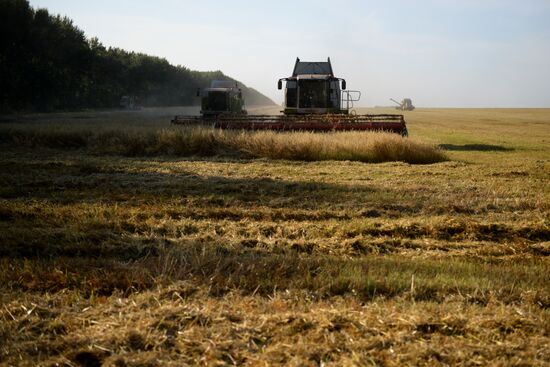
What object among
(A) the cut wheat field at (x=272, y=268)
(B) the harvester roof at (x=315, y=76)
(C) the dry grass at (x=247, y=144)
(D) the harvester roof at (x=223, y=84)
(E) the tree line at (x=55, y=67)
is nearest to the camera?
(A) the cut wheat field at (x=272, y=268)

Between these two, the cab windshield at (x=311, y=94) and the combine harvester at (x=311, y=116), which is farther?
the cab windshield at (x=311, y=94)

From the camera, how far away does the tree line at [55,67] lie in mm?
43125

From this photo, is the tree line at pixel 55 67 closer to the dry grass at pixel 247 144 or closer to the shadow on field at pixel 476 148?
the dry grass at pixel 247 144

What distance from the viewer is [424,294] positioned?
3980 millimetres

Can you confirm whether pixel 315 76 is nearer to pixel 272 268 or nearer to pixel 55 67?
pixel 272 268

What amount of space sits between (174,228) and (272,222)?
1.25 meters

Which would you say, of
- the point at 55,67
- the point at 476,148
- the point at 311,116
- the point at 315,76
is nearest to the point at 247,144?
the point at 311,116

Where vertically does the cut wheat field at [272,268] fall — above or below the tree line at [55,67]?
below

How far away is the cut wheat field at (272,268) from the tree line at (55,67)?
37273 mm

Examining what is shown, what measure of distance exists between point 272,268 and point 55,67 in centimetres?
5125

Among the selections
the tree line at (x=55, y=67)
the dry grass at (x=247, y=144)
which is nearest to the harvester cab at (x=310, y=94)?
the dry grass at (x=247, y=144)

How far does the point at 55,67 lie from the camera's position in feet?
163

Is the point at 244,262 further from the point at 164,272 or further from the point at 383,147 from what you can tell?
the point at 383,147

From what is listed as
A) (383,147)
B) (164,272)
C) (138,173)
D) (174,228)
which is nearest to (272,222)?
(174,228)
